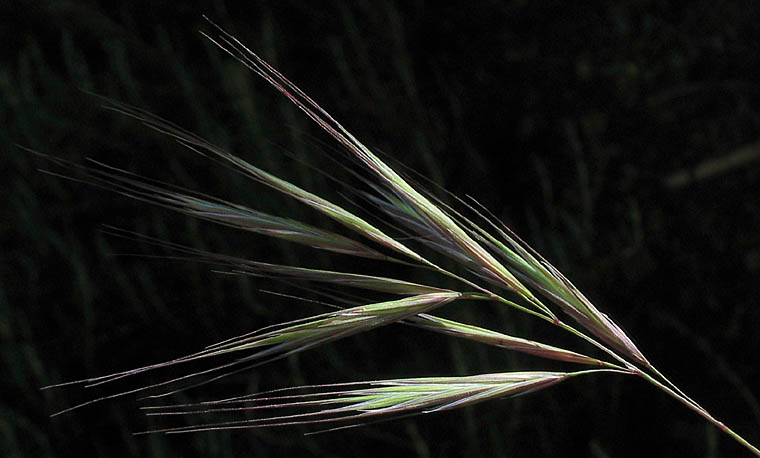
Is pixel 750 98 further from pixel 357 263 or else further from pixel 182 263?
pixel 182 263

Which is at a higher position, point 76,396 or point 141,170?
point 141,170

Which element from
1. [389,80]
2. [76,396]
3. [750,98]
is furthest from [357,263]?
[750,98]

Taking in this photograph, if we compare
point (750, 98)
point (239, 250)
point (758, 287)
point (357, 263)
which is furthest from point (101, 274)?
point (750, 98)

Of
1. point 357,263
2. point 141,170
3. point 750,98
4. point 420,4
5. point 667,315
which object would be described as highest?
point 420,4

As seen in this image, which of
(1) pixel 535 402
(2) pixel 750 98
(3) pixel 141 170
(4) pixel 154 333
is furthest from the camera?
(2) pixel 750 98

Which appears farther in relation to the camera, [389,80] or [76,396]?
[389,80]

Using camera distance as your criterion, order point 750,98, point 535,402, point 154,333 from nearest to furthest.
A: point 535,402
point 154,333
point 750,98
